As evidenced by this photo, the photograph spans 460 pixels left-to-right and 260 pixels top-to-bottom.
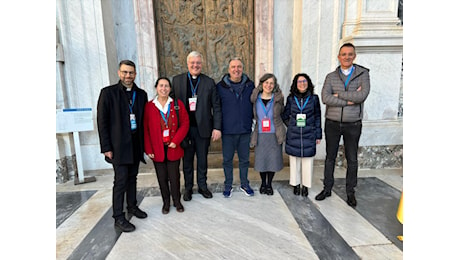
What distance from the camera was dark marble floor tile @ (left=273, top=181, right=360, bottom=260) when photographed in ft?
7.39

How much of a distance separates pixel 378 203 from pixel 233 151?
1.99 meters

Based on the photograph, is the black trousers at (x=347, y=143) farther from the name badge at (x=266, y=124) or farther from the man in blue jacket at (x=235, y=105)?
the man in blue jacket at (x=235, y=105)

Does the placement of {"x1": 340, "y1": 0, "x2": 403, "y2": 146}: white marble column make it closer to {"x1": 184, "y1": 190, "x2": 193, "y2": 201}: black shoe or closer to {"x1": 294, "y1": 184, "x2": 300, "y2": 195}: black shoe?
{"x1": 294, "y1": 184, "x2": 300, "y2": 195}: black shoe

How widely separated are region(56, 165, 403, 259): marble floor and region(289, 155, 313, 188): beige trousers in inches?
8.6

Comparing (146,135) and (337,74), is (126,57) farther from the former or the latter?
(337,74)

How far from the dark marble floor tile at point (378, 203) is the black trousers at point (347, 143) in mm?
294

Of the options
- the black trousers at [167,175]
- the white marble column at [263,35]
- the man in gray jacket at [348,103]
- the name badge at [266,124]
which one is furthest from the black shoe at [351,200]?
the white marble column at [263,35]

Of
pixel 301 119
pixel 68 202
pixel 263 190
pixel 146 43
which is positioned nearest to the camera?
pixel 301 119

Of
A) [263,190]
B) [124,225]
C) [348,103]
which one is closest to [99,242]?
[124,225]

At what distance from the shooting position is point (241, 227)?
2707mm

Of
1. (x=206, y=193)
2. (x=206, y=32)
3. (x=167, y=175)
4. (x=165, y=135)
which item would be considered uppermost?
(x=206, y=32)

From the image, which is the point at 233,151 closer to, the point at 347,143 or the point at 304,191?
the point at 304,191

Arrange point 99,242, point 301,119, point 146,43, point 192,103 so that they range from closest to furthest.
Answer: point 99,242
point 301,119
point 192,103
point 146,43
